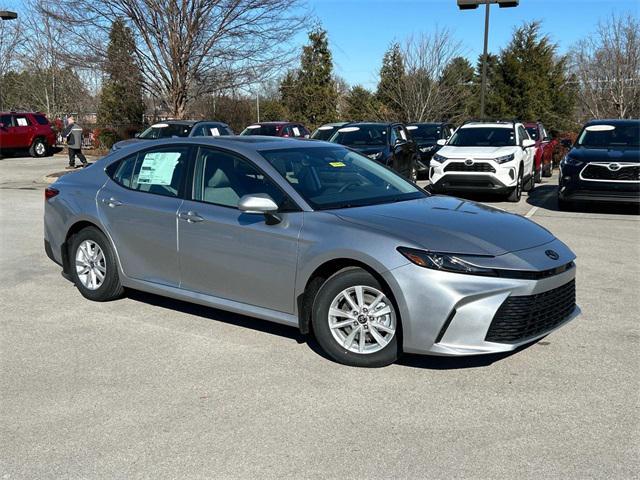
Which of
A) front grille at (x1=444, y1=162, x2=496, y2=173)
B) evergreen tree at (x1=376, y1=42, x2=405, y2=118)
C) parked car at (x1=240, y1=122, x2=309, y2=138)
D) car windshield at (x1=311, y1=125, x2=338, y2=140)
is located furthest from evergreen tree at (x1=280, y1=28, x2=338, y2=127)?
front grille at (x1=444, y1=162, x2=496, y2=173)

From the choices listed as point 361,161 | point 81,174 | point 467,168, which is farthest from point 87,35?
point 361,161

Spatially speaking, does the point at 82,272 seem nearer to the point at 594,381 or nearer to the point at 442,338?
the point at 442,338

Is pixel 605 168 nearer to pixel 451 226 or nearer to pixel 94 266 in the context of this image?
pixel 451 226

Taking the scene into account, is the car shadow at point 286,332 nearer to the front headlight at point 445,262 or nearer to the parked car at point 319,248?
the parked car at point 319,248

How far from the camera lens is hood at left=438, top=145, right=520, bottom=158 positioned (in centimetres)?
1365

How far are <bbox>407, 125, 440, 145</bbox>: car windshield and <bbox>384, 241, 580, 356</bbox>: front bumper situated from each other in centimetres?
1643

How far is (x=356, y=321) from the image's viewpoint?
4453 mm

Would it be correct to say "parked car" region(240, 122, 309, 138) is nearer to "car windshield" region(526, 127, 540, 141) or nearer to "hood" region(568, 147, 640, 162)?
"car windshield" region(526, 127, 540, 141)

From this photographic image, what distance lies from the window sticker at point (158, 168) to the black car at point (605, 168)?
862 cm

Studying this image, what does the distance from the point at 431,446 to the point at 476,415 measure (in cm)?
48

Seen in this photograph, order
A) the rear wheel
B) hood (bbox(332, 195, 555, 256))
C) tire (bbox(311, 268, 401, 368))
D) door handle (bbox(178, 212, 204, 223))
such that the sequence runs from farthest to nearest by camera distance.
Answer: the rear wheel < door handle (bbox(178, 212, 204, 223)) < tire (bbox(311, 268, 401, 368)) < hood (bbox(332, 195, 555, 256))

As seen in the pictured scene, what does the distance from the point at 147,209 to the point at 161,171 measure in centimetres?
35

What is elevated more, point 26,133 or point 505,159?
point 26,133

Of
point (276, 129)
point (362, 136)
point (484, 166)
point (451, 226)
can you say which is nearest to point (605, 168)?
point (484, 166)
